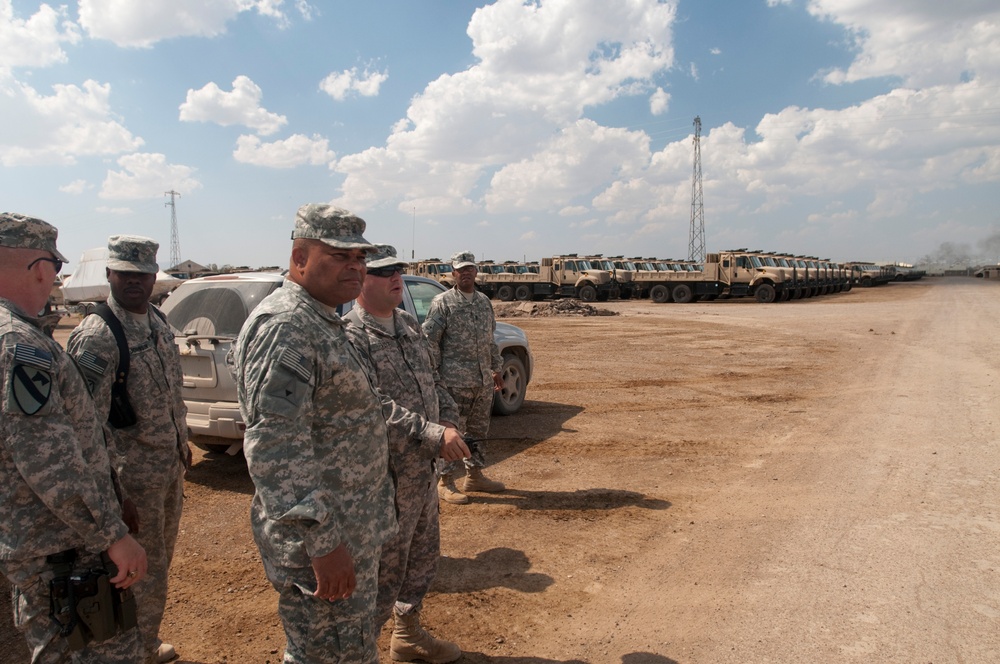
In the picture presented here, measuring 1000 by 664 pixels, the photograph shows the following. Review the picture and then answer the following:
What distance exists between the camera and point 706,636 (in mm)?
3117

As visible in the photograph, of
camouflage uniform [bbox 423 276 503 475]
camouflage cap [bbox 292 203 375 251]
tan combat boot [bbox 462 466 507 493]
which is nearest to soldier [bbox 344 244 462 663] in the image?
camouflage cap [bbox 292 203 375 251]

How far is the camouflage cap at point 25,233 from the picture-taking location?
1.96m

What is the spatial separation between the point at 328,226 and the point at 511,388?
5.86m

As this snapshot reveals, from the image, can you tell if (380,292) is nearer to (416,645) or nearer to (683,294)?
(416,645)

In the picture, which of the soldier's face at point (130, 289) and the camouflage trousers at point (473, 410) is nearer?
the soldier's face at point (130, 289)

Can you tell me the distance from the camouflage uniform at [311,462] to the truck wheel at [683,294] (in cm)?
3148

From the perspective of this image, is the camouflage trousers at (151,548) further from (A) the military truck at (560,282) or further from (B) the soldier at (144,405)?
(A) the military truck at (560,282)

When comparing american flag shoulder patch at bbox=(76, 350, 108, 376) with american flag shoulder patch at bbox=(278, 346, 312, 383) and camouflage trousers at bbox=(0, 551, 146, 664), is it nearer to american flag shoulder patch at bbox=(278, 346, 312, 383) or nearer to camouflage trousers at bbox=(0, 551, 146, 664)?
camouflage trousers at bbox=(0, 551, 146, 664)

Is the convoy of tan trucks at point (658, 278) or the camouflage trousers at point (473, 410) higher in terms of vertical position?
the convoy of tan trucks at point (658, 278)

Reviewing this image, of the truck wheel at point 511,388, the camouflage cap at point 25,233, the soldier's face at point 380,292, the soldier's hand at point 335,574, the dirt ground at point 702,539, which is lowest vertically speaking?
the dirt ground at point 702,539

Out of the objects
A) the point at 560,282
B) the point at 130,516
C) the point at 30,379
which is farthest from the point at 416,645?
the point at 560,282

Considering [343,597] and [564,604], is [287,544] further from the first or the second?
[564,604]

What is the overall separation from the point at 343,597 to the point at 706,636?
194 centimetres

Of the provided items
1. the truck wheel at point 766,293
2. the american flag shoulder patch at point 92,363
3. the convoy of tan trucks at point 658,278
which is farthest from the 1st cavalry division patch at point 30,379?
the truck wheel at point 766,293
